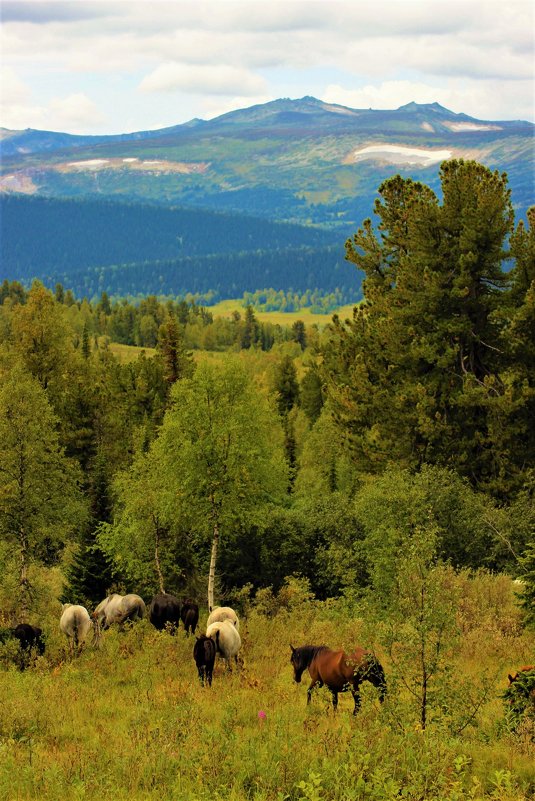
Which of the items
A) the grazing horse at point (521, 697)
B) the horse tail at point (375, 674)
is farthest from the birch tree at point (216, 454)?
the grazing horse at point (521, 697)

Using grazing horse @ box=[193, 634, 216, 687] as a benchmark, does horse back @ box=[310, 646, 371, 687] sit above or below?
above

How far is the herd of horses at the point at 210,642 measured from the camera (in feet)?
54.6

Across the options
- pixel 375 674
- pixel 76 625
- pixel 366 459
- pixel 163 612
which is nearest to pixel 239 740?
pixel 375 674

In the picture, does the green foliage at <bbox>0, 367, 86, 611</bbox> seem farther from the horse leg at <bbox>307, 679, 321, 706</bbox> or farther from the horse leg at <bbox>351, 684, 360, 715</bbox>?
the horse leg at <bbox>351, 684, 360, 715</bbox>

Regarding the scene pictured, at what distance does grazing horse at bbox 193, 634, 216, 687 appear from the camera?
67.6 feet

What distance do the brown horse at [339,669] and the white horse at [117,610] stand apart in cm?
1105

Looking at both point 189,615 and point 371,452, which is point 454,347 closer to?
point 371,452

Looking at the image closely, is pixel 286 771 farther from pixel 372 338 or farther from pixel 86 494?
pixel 86 494

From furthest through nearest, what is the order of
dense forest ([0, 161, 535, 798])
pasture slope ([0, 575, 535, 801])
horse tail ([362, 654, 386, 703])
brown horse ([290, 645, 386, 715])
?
dense forest ([0, 161, 535, 798]) < brown horse ([290, 645, 386, 715]) < horse tail ([362, 654, 386, 703]) < pasture slope ([0, 575, 535, 801])

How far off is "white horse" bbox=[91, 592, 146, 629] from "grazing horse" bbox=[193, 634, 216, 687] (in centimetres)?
786

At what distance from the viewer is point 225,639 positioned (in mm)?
22047

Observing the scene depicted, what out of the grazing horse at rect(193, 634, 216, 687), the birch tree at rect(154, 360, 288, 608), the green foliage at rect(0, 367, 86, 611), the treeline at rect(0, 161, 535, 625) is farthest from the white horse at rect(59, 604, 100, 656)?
the green foliage at rect(0, 367, 86, 611)

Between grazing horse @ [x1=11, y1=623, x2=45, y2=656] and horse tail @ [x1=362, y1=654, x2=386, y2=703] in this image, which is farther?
grazing horse @ [x1=11, y1=623, x2=45, y2=656]

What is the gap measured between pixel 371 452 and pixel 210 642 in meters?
23.7
